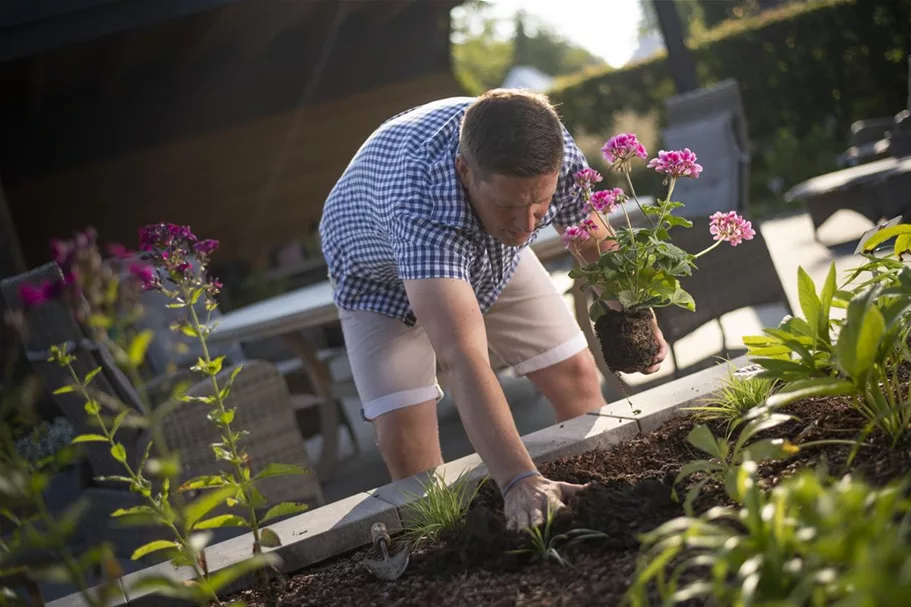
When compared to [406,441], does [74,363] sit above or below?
above

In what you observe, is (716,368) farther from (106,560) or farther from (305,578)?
(106,560)

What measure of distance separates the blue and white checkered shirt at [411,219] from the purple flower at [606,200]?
0.11 m

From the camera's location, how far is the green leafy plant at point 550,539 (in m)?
1.91

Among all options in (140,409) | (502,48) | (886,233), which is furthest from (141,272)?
(502,48)

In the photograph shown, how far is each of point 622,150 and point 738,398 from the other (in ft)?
2.16

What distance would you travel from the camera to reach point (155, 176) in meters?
10.8

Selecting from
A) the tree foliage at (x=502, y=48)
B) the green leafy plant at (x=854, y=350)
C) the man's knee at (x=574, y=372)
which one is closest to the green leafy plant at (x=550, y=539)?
the green leafy plant at (x=854, y=350)

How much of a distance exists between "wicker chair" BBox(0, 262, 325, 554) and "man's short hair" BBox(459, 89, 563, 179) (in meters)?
1.30

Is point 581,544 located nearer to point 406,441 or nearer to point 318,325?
point 406,441

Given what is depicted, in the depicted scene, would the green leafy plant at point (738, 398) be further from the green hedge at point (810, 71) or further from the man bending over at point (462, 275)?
the green hedge at point (810, 71)

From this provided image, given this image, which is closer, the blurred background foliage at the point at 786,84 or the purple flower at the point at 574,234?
the purple flower at the point at 574,234

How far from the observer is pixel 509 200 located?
215 centimetres

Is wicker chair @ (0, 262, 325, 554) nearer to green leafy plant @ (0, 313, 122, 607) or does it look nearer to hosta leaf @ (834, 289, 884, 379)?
green leafy plant @ (0, 313, 122, 607)

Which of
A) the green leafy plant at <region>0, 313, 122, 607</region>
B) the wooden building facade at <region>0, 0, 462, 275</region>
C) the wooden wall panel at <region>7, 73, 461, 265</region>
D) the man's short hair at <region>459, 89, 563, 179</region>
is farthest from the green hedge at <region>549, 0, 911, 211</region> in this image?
the green leafy plant at <region>0, 313, 122, 607</region>
